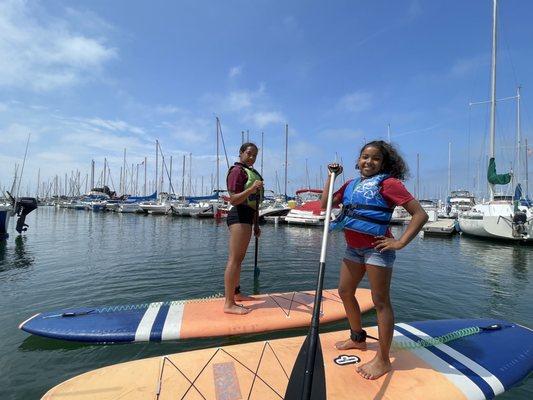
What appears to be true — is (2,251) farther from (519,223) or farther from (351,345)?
(519,223)

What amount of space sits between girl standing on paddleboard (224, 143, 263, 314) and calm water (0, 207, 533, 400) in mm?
785

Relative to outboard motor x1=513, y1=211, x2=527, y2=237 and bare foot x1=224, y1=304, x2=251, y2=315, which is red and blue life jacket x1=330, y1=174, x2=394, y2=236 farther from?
outboard motor x1=513, y1=211, x2=527, y2=237

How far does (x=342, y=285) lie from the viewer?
3.41m

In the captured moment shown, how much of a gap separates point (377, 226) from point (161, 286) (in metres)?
5.92

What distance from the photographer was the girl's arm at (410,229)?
2.77 metres

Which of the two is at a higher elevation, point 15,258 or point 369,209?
point 369,209

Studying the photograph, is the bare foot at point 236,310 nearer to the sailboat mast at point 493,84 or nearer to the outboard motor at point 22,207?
the outboard motor at point 22,207

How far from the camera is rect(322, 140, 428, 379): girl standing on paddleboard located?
2.91 meters

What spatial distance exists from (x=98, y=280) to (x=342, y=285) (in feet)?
22.9

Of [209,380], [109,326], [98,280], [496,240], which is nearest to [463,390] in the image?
[209,380]

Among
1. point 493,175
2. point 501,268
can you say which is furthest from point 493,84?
point 501,268

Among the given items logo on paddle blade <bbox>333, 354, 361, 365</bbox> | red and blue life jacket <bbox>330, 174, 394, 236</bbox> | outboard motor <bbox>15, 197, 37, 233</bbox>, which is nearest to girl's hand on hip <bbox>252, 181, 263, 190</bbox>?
red and blue life jacket <bbox>330, 174, 394, 236</bbox>

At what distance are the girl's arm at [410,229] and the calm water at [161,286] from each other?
2143 millimetres

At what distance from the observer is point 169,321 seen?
4.50 meters
